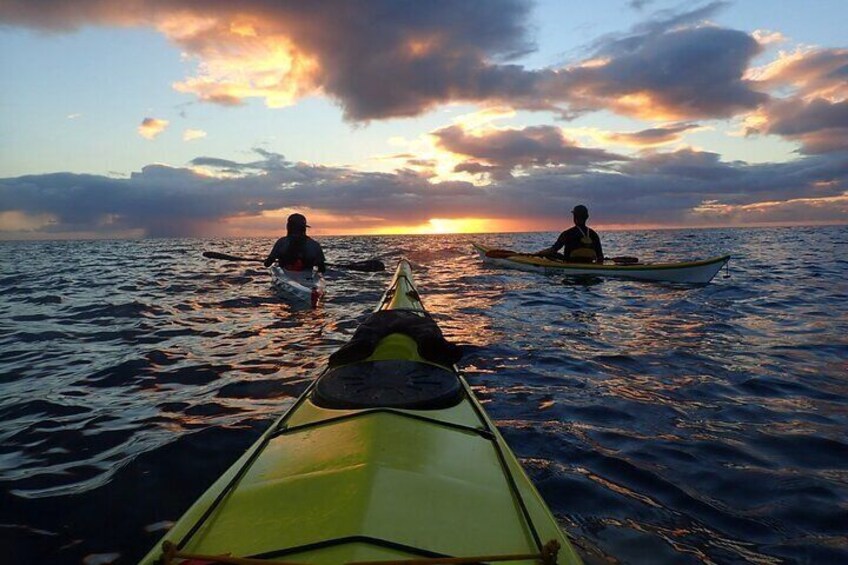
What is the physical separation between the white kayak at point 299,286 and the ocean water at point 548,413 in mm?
408

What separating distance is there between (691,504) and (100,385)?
6.82m

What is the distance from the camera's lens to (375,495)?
1993 millimetres

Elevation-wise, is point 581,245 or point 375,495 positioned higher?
point 581,245

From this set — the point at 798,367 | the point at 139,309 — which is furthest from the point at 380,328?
the point at 139,309

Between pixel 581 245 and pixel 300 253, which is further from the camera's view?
pixel 581 245

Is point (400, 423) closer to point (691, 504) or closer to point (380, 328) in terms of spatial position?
point (380, 328)

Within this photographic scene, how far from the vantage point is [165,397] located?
18.6 feet

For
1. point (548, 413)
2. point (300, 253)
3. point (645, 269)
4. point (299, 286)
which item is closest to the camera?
point (548, 413)

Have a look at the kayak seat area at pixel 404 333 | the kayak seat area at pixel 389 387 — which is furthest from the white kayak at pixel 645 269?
the kayak seat area at pixel 389 387

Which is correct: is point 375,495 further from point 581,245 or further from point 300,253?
point 581,245

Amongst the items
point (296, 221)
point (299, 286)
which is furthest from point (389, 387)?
point (296, 221)

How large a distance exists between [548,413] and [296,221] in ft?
30.7

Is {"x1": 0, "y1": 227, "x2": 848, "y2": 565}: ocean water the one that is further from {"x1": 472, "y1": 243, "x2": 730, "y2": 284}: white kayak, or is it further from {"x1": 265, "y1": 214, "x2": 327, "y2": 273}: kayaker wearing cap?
{"x1": 472, "y1": 243, "x2": 730, "y2": 284}: white kayak

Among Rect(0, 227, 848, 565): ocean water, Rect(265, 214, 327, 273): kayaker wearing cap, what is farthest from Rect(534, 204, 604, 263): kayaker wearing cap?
Rect(265, 214, 327, 273): kayaker wearing cap
